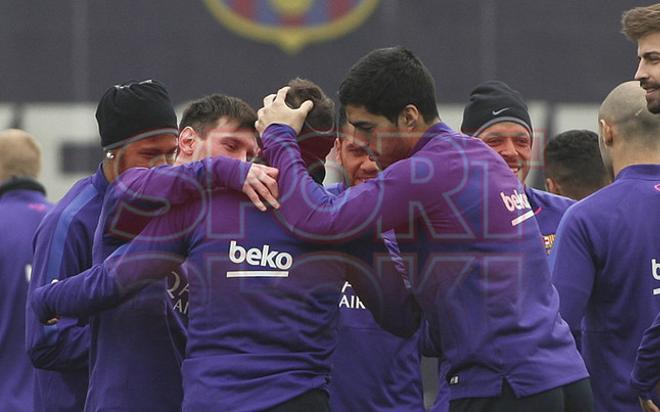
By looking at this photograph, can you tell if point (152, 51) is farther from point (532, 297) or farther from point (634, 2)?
point (532, 297)

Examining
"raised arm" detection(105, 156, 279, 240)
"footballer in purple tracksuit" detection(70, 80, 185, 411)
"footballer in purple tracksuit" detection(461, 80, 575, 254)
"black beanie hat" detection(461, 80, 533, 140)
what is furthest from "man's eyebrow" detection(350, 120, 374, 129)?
"black beanie hat" detection(461, 80, 533, 140)

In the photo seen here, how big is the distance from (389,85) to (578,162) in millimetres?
2101

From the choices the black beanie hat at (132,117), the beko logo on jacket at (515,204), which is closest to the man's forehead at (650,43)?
the beko logo on jacket at (515,204)

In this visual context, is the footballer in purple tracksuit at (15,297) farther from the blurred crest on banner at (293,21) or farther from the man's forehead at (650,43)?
the man's forehead at (650,43)

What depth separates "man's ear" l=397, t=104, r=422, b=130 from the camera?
3262mm

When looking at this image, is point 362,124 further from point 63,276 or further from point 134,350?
point 63,276

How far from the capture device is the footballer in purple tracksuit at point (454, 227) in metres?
3.12

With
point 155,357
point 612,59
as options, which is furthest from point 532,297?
point 612,59

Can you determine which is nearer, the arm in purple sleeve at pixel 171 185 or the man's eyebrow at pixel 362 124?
the arm in purple sleeve at pixel 171 185

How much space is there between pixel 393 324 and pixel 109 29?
4.63 metres

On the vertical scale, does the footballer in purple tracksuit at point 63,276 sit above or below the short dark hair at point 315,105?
below

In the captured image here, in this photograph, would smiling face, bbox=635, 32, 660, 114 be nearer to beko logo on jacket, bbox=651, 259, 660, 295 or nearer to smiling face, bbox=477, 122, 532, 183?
beko logo on jacket, bbox=651, 259, 660, 295

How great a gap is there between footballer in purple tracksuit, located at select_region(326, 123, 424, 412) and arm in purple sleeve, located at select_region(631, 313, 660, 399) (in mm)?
938

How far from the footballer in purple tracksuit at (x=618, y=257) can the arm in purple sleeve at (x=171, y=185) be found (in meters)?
1.28
